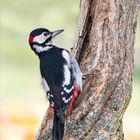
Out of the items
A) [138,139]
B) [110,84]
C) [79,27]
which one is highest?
[79,27]

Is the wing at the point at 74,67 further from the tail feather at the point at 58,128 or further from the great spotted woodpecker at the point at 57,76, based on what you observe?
the tail feather at the point at 58,128

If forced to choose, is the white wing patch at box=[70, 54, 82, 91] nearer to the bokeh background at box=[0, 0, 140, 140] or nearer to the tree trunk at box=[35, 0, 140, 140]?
the tree trunk at box=[35, 0, 140, 140]

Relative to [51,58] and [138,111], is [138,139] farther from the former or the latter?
[51,58]

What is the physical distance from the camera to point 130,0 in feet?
27.2

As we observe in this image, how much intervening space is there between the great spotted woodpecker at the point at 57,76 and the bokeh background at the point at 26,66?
3.78 m

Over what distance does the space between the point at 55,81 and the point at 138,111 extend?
17.2ft

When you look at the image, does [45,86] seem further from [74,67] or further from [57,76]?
[74,67]

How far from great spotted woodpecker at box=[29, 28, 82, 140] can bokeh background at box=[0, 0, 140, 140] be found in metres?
3.78

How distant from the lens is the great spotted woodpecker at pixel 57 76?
24.9 feet

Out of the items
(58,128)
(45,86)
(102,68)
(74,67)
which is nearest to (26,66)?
(102,68)

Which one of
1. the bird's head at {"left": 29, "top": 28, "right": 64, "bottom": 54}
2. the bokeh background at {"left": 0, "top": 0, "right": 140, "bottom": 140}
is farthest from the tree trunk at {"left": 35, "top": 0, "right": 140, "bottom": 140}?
the bokeh background at {"left": 0, "top": 0, "right": 140, "bottom": 140}

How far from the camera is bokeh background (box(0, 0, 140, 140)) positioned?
12167mm

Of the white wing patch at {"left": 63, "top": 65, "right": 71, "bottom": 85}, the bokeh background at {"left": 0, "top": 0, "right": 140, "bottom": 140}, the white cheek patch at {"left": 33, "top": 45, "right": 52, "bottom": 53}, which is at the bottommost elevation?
the bokeh background at {"left": 0, "top": 0, "right": 140, "bottom": 140}

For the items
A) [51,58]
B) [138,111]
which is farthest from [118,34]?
[138,111]
